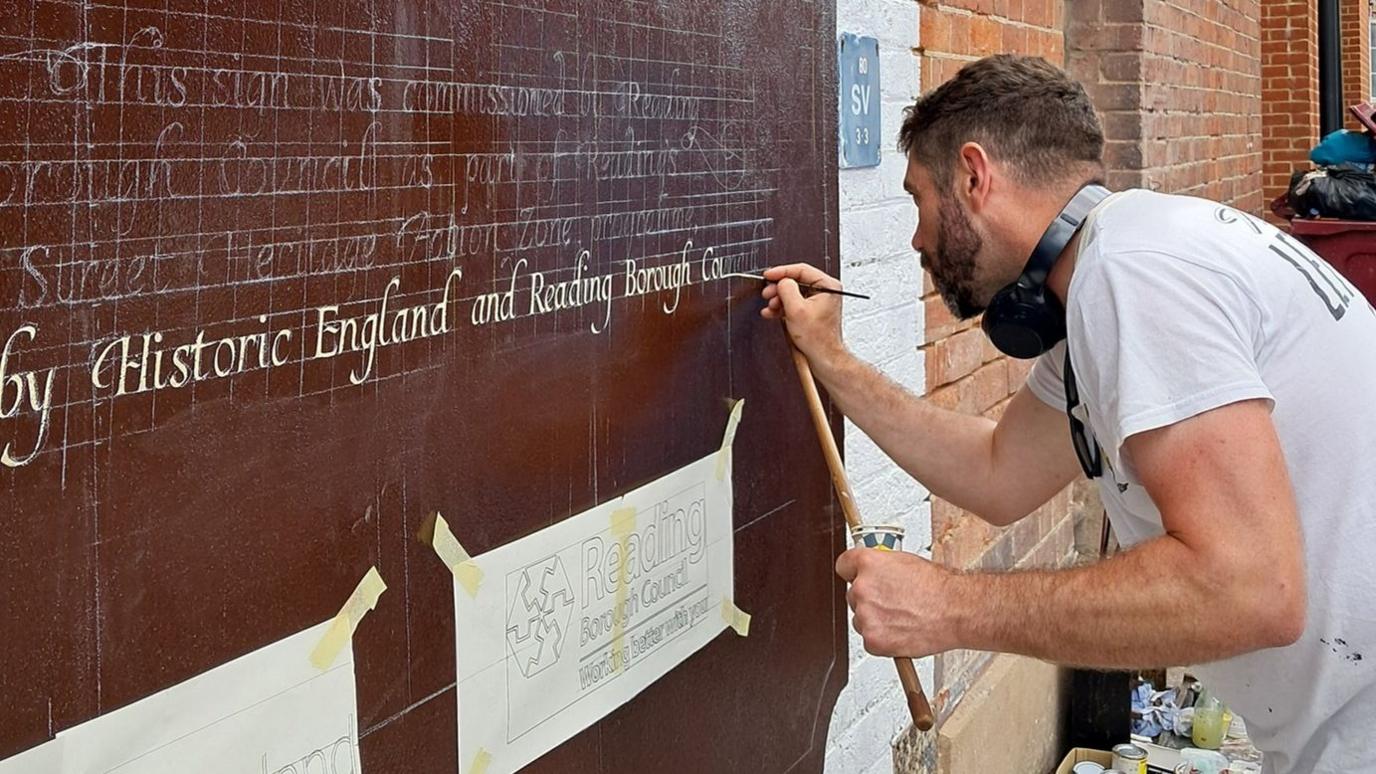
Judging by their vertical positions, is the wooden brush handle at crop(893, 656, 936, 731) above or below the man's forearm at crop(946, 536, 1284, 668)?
below

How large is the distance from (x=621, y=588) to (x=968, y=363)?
203cm

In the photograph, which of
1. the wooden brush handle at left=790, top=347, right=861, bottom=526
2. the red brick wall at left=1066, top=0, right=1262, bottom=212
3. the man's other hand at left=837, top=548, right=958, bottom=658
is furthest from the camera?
the red brick wall at left=1066, top=0, right=1262, bottom=212

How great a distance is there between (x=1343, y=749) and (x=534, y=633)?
52.5 inches

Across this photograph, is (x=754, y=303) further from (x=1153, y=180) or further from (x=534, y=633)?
(x=1153, y=180)

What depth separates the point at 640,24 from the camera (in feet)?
7.20

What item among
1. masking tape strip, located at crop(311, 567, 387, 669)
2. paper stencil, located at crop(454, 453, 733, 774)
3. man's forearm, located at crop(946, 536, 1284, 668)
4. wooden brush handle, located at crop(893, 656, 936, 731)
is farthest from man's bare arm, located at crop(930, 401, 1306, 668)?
masking tape strip, located at crop(311, 567, 387, 669)

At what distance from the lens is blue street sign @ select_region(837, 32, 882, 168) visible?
9.77 ft

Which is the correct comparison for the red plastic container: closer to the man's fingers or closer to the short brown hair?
the short brown hair

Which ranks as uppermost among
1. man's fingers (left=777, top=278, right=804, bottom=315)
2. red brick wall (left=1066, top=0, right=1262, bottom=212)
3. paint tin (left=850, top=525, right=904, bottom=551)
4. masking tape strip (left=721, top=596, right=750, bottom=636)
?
red brick wall (left=1066, top=0, right=1262, bottom=212)

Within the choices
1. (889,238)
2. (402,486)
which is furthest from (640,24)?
(889,238)

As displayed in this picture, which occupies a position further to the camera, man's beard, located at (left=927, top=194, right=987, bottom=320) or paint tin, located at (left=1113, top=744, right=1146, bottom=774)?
A: paint tin, located at (left=1113, top=744, right=1146, bottom=774)

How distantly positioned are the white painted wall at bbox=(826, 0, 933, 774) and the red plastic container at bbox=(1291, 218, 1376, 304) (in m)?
4.16

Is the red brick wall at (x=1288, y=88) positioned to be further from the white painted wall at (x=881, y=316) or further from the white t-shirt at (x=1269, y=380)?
the white t-shirt at (x=1269, y=380)

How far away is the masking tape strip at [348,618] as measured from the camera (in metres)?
1.65
